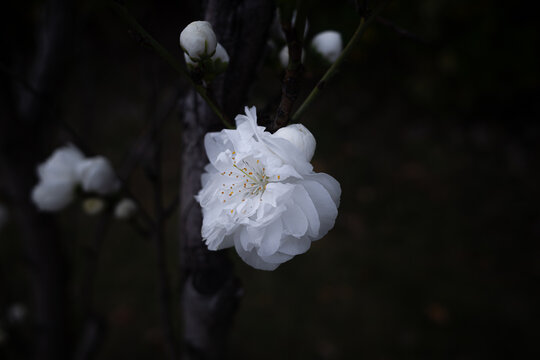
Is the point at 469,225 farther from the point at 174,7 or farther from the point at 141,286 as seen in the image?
the point at 174,7

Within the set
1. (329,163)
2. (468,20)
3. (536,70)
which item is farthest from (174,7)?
(536,70)

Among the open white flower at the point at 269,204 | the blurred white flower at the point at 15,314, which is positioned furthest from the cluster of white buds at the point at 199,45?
the blurred white flower at the point at 15,314

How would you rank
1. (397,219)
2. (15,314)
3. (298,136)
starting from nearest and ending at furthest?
(298,136) < (15,314) < (397,219)

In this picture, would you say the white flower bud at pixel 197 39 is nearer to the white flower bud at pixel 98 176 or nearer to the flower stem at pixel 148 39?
the flower stem at pixel 148 39

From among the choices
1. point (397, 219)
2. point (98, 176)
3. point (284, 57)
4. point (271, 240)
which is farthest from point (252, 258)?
point (397, 219)

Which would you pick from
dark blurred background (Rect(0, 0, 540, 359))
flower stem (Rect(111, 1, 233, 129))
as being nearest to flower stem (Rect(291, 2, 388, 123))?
flower stem (Rect(111, 1, 233, 129))

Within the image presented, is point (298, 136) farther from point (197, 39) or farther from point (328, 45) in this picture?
point (328, 45)
